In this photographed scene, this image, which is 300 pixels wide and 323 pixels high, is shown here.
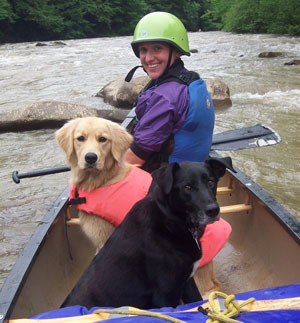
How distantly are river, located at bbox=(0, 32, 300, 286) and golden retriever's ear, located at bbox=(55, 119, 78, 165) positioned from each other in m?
2.17

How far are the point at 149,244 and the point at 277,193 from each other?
4.53 meters

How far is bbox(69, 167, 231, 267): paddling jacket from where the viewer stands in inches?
112

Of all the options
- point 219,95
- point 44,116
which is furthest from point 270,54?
point 44,116

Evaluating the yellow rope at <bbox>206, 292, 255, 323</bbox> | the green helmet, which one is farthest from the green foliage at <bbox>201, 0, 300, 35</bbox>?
the yellow rope at <bbox>206, 292, 255, 323</bbox>

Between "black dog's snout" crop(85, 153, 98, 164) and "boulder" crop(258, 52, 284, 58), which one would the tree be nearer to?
"boulder" crop(258, 52, 284, 58)

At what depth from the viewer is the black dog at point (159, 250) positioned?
2211mm

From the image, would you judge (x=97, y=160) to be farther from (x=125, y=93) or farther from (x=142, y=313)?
(x=125, y=93)

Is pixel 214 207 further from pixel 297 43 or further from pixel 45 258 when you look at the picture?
pixel 297 43

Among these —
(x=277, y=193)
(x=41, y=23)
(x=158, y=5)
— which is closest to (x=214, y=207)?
(x=277, y=193)

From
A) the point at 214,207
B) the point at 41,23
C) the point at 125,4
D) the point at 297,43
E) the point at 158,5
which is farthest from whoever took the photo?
the point at 158,5

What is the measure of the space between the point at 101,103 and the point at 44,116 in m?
2.77

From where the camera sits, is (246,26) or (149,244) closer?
(149,244)

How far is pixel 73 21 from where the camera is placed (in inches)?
1841

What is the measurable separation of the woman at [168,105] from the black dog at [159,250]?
3.11 ft
